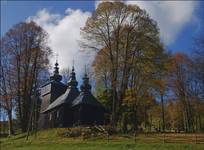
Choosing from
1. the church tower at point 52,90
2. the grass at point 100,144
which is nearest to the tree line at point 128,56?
the grass at point 100,144

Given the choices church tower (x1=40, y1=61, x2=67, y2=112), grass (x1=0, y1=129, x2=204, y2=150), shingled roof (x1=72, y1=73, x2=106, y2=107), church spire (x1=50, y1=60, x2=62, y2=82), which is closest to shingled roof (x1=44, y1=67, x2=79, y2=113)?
shingled roof (x1=72, y1=73, x2=106, y2=107)

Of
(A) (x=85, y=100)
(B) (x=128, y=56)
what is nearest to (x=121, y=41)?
(B) (x=128, y=56)

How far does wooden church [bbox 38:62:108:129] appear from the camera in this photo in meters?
43.2

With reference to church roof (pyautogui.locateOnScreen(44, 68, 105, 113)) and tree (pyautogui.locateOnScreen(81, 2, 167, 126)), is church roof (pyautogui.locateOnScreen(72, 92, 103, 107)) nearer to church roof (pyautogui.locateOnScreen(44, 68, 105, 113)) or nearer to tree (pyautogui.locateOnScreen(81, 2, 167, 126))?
church roof (pyautogui.locateOnScreen(44, 68, 105, 113))

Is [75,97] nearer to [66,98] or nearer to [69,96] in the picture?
[69,96]

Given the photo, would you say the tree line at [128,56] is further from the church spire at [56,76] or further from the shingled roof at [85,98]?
the church spire at [56,76]

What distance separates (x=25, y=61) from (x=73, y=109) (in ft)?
29.0

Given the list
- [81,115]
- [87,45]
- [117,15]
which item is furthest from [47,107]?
[117,15]

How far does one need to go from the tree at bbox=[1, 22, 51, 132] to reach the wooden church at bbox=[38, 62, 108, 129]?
2.60m

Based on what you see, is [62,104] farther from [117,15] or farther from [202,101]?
[202,101]

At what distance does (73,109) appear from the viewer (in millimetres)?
44312

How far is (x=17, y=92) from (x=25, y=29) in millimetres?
8013

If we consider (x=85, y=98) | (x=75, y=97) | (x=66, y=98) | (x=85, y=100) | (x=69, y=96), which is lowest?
(x=85, y=100)

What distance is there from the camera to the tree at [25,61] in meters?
46.8
